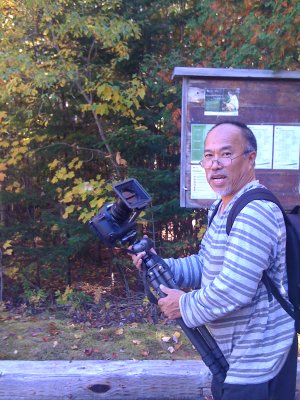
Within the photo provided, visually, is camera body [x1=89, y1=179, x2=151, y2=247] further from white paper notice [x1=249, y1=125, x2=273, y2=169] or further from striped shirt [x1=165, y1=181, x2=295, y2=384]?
white paper notice [x1=249, y1=125, x2=273, y2=169]

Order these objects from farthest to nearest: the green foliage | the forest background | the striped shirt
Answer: the green foliage
the forest background
the striped shirt

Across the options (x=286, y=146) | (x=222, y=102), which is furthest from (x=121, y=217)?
(x=286, y=146)

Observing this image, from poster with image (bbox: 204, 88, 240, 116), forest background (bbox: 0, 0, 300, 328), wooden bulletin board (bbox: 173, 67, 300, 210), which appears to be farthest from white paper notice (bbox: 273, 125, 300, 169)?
forest background (bbox: 0, 0, 300, 328)

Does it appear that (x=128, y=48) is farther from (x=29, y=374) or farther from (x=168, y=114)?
(x=29, y=374)

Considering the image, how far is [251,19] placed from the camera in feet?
17.3

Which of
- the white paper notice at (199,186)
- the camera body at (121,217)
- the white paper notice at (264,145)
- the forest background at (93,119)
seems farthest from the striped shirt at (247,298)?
the forest background at (93,119)

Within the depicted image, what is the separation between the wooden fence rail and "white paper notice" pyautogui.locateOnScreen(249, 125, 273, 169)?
5.58 ft

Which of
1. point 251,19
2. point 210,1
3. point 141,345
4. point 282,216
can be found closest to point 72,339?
point 141,345

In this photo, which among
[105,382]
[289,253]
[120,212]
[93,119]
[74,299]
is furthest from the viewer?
[93,119]

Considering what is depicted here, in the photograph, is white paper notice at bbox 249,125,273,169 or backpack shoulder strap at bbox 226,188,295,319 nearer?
backpack shoulder strap at bbox 226,188,295,319

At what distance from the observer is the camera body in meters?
2.32

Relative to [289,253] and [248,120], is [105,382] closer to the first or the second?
[289,253]

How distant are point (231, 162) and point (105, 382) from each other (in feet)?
7.63

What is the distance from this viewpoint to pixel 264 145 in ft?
14.3
